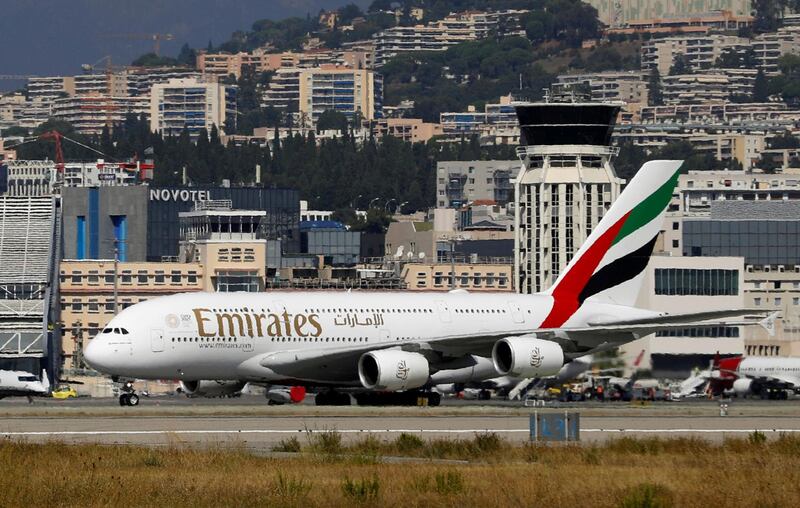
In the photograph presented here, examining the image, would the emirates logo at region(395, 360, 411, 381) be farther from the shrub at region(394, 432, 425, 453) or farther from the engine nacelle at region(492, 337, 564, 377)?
the shrub at region(394, 432, 425, 453)

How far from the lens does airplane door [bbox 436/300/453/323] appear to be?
244 ft

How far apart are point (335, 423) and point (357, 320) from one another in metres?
16.1

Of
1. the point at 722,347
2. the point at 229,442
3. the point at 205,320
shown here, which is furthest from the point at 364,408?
the point at 722,347

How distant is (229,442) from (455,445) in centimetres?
557

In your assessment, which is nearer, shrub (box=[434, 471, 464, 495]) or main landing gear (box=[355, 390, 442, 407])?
shrub (box=[434, 471, 464, 495])

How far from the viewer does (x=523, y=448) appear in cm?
4509

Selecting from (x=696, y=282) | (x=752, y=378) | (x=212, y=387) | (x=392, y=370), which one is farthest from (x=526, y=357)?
(x=696, y=282)

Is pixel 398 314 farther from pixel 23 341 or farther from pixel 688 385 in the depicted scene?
pixel 23 341

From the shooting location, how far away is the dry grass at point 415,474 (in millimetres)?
36000

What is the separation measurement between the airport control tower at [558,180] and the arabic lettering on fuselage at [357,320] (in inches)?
3375

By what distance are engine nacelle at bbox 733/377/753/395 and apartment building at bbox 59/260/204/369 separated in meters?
77.3

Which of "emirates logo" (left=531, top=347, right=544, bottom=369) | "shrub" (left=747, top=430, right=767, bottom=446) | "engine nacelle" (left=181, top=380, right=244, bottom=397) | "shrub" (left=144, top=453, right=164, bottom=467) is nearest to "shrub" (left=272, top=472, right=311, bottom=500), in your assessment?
"shrub" (left=144, top=453, right=164, bottom=467)

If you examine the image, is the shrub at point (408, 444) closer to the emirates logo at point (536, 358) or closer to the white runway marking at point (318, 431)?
the white runway marking at point (318, 431)

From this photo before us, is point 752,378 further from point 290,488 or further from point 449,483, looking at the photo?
point 290,488
